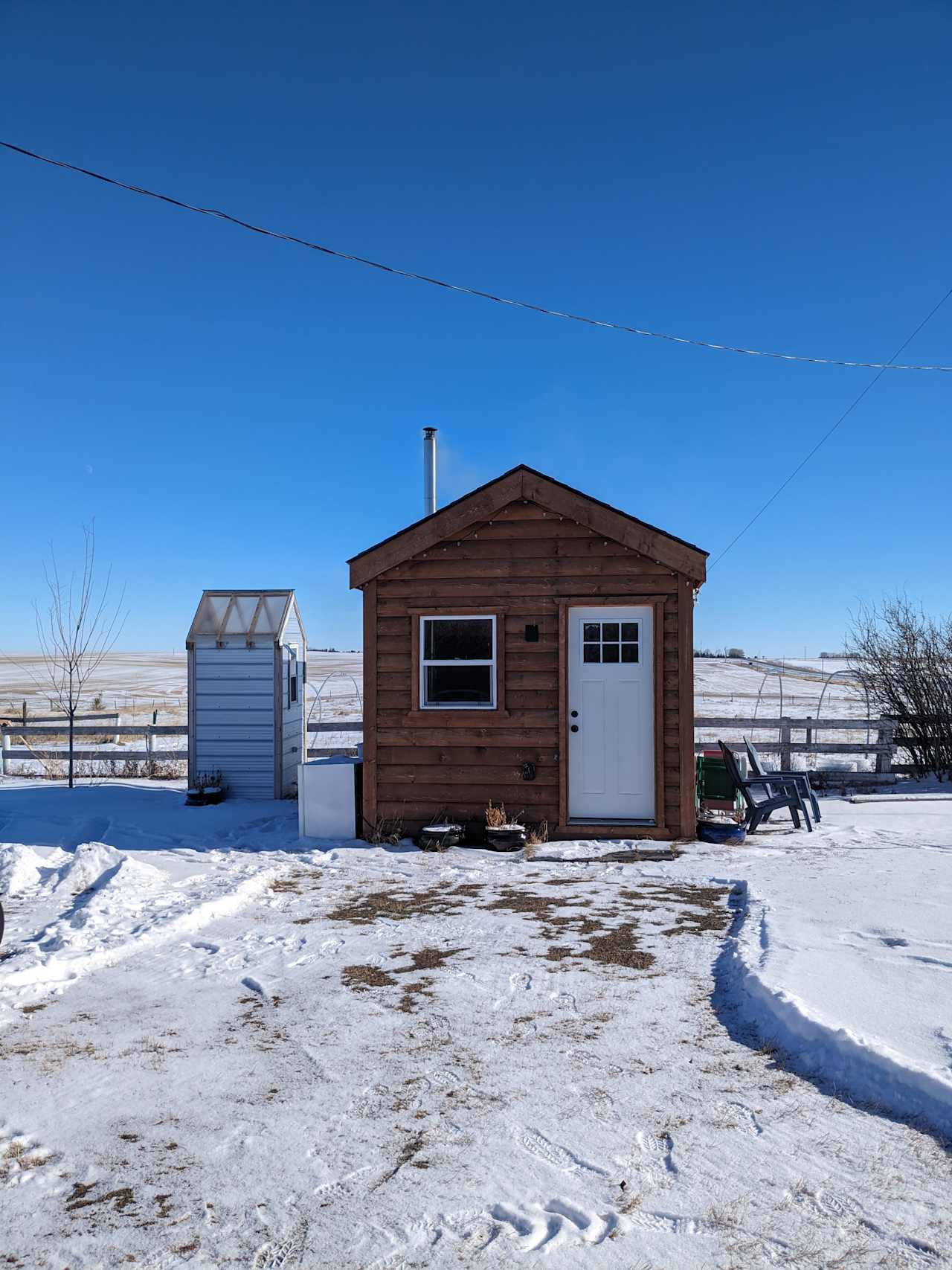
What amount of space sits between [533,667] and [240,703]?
4889mm

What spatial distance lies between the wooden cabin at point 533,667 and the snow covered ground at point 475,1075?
7.49 ft

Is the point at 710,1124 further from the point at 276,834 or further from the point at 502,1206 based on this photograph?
the point at 276,834

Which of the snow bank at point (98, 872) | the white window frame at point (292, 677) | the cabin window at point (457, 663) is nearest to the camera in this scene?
the snow bank at point (98, 872)

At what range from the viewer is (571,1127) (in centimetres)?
312

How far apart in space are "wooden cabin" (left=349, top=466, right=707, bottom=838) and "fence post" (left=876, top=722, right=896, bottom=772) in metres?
5.20

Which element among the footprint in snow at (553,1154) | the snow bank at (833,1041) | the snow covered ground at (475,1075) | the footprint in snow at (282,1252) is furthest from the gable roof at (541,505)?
the footprint in snow at (282,1252)

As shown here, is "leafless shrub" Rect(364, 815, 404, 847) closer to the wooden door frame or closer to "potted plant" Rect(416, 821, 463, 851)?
"potted plant" Rect(416, 821, 463, 851)

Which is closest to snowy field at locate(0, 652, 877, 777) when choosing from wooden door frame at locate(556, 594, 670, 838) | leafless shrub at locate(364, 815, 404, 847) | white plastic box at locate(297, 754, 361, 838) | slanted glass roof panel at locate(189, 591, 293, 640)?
slanted glass roof panel at locate(189, 591, 293, 640)

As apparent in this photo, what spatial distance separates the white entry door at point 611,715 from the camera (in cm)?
918

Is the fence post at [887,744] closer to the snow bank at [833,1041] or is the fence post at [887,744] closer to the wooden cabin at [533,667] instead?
the wooden cabin at [533,667]

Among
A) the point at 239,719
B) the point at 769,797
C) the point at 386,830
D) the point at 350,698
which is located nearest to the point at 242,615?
the point at 239,719

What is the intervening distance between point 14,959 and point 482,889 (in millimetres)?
3470

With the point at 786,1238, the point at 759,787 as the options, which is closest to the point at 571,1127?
the point at 786,1238

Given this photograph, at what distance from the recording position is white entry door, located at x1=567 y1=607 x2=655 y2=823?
9.18 meters
